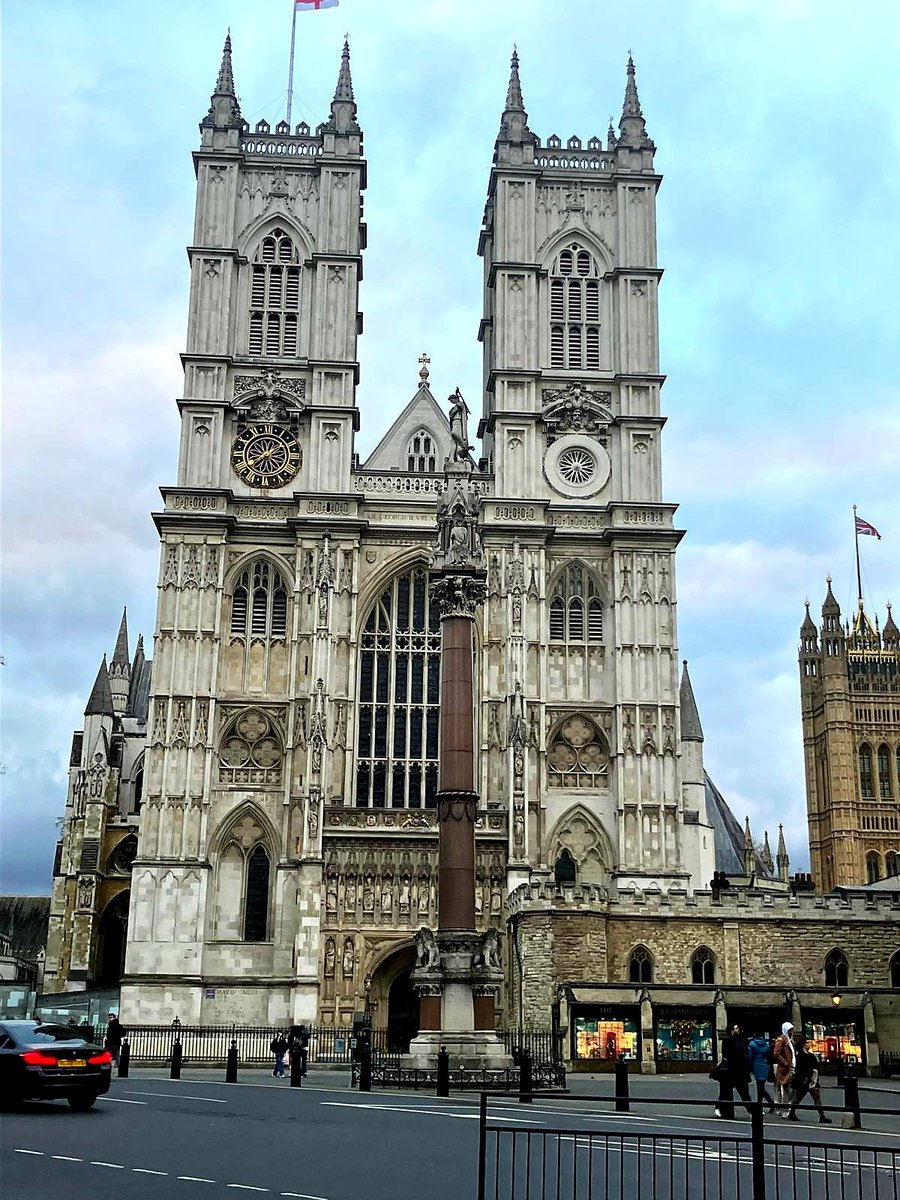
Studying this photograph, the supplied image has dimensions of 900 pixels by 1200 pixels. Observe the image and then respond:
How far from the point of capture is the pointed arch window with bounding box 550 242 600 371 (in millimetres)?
53219

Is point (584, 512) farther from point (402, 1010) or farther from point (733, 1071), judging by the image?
point (733, 1071)

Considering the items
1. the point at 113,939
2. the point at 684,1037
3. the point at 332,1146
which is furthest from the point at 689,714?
the point at 332,1146

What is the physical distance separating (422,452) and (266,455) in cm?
599

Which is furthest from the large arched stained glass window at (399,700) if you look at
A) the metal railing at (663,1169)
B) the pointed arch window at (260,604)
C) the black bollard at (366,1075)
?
the metal railing at (663,1169)

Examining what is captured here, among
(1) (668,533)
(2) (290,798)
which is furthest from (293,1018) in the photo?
(1) (668,533)

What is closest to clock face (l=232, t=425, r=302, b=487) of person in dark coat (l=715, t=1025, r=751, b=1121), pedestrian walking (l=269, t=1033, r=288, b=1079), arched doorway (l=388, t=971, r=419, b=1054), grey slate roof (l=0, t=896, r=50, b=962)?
arched doorway (l=388, t=971, r=419, b=1054)

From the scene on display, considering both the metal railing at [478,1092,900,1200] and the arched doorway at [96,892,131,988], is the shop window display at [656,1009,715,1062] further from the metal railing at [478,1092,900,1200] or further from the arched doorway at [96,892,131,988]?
the arched doorway at [96,892,131,988]

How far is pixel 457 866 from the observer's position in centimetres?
2525

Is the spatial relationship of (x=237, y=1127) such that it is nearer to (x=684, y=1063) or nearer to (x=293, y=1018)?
(x=684, y=1063)

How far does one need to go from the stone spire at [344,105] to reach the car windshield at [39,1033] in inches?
1689

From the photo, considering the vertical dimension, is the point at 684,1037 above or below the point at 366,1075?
above

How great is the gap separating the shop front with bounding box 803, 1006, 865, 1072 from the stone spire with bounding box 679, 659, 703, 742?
24540 mm

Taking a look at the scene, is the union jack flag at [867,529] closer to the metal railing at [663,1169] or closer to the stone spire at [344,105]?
the stone spire at [344,105]

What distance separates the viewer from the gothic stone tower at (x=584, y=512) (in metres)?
47.7
